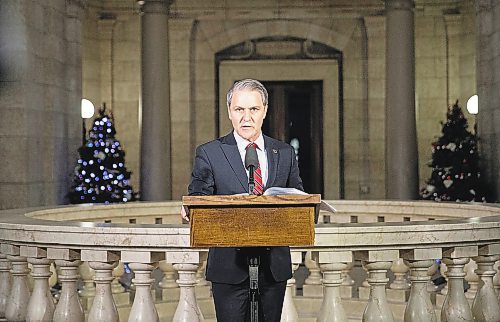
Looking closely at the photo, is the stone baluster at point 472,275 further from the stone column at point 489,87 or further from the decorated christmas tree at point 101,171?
the decorated christmas tree at point 101,171

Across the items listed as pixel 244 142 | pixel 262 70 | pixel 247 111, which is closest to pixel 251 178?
pixel 247 111

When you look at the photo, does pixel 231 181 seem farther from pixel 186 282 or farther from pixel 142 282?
pixel 142 282

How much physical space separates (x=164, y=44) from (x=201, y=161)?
1223 centimetres

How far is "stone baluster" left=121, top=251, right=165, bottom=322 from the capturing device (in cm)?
555

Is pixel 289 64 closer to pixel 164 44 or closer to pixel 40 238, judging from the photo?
pixel 164 44

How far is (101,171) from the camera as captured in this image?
16453 millimetres

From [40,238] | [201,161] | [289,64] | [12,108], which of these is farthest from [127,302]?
[289,64]

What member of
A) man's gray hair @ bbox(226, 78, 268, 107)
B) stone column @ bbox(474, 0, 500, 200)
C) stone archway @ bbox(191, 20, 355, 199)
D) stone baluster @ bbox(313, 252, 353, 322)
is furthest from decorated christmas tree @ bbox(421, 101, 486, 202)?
man's gray hair @ bbox(226, 78, 268, 107)

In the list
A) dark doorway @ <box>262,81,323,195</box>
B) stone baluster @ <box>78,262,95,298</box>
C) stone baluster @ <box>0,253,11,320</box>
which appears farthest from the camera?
dark doorway @ <box>262,81,323,195</box>

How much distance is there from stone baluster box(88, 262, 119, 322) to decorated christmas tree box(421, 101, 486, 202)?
36.7ft

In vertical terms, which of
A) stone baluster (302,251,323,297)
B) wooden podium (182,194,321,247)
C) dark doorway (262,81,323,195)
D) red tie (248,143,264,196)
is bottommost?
stone baluster (302,251,323,297)

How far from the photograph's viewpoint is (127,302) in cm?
850

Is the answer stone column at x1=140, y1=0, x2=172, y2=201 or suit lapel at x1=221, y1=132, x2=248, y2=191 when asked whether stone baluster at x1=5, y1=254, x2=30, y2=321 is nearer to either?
A: suit lapel at x1=221, y1=132, x2=248, y2=191

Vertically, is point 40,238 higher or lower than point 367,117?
lower
